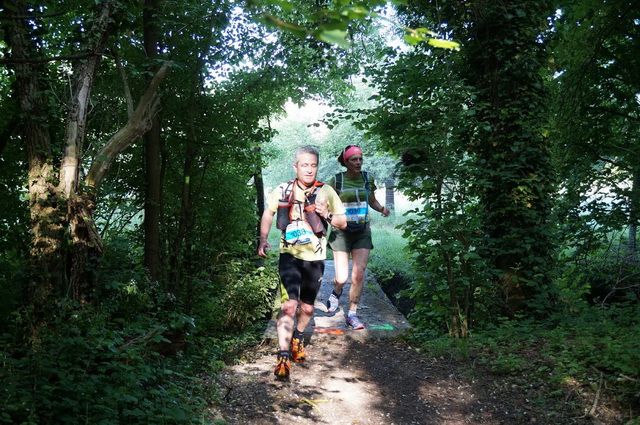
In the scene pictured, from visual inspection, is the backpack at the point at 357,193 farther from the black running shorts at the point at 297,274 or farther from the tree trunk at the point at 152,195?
the tree trunk at the point at 152,195

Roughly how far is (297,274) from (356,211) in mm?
1615

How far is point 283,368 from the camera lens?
4.96 meters

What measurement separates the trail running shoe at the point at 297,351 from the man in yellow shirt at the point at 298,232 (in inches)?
13.1

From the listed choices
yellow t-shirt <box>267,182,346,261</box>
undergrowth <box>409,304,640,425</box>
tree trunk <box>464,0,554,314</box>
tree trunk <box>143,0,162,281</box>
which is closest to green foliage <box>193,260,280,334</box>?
tree trunk <box>143,0,162,281</box>

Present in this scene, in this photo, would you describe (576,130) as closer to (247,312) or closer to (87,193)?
(247,312)

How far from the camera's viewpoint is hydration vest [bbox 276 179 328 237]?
496 centimetres

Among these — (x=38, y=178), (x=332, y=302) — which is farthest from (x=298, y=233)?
(x=332, y=302)

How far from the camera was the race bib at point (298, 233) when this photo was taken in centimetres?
493

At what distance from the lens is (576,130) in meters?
7.50

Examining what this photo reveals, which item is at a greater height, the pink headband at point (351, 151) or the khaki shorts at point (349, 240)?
the pink headband at point (351, 151)

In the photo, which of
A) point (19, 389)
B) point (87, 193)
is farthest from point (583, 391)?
point (87, 193)

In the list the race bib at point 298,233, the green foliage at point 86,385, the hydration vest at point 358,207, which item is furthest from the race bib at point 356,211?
the green foliage at point 86,385

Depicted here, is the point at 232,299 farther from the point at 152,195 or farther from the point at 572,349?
the point at 572,349

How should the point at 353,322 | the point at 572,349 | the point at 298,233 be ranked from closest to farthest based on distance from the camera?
the point at 298,233 → the point at 572,349 → the point at 353,322
